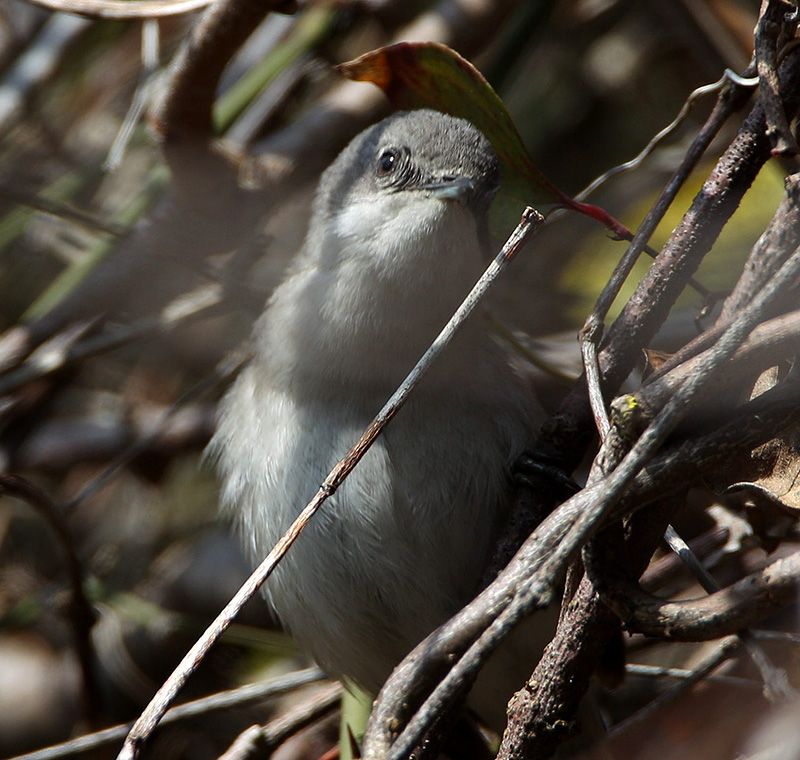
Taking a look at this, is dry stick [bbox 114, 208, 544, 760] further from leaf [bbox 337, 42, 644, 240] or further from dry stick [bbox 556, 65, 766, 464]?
leaf [bbox 337, 42, 644, 240]

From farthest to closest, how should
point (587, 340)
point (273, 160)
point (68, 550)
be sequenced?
1. point (273, 160)
2. point (68, 550)
3. point (587, 340)

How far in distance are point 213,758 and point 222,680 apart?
1.04 ft

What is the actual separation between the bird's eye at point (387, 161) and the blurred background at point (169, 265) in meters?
0.72

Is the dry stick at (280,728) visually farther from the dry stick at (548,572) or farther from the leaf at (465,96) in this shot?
the leaf at (465,96)

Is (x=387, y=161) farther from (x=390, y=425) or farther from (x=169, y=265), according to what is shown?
(x=169, y=265)

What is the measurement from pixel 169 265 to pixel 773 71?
2.16 meters

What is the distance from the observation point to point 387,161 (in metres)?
2.80

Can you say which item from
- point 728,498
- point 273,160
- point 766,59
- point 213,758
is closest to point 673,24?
point 273,160

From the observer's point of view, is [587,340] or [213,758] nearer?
[587,340]

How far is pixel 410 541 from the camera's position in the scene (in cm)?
266

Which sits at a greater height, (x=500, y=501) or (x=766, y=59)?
(x=766, y=59)

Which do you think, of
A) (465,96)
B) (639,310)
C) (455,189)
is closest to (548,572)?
(639,310)

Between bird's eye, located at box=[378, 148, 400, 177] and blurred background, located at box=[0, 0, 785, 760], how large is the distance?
0.72 m

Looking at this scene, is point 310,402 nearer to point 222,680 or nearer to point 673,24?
point 222,680
